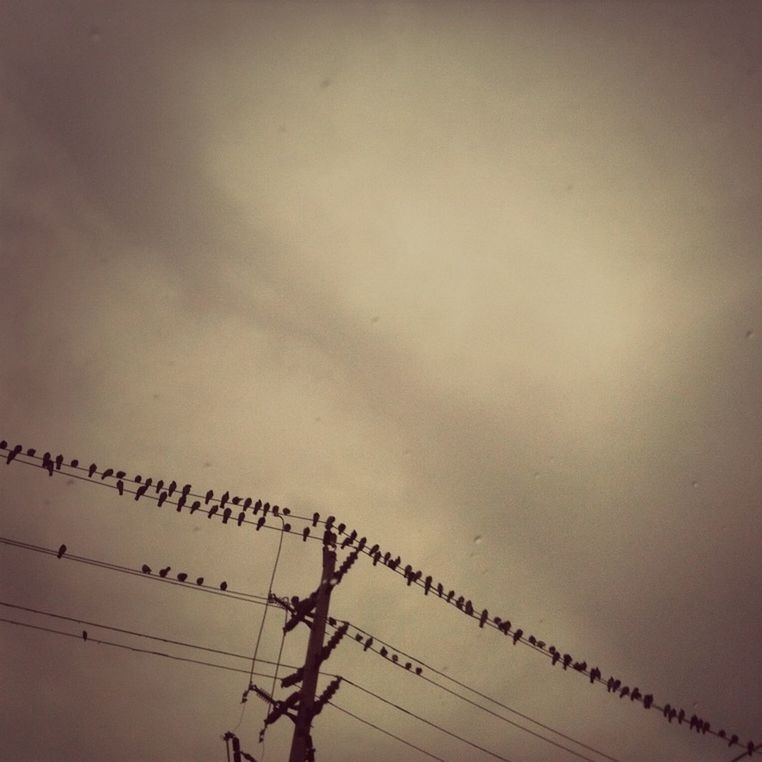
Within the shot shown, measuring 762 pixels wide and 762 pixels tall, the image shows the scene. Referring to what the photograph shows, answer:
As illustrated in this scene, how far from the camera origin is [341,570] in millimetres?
13234

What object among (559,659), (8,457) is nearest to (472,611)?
(559,659)

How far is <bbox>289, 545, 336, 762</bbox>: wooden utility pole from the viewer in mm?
11492

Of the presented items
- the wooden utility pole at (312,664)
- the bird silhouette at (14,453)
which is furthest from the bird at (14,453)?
the wooden utility pole at (312,664)

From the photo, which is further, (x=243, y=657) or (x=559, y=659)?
(x=559, y=659)

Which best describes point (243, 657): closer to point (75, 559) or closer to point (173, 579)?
point (173, 579)

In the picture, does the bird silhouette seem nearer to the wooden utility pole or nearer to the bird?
the bird

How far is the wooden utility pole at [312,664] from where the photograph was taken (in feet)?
37.7

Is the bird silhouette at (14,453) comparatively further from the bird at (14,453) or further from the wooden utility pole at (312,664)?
the wooden utility pole at (312,664)

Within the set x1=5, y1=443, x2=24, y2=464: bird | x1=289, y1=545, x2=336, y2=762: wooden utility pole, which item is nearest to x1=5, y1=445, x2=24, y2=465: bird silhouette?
x1=5, y1=443, x2=24, y2=464: bird

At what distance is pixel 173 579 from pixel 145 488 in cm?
187

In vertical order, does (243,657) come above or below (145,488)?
below

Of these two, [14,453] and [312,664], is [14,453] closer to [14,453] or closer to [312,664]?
[14,453]

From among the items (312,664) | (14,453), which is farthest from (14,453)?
(312,664)

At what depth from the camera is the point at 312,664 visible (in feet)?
39.7
